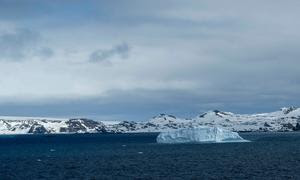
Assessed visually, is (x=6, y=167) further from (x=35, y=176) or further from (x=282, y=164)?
(x=282, y=164)

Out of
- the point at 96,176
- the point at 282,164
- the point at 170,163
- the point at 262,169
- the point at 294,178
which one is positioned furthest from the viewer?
the point at 170,163

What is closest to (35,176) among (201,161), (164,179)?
(164,179)

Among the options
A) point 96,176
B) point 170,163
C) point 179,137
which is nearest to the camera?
point 96,176

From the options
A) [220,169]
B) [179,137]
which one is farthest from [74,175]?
[179,137]

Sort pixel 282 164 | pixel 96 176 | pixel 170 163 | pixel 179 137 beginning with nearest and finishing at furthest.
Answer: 1. pixel 96 176
2. pixel 282 164
3. pixel 170 163
4. pixel 179 137

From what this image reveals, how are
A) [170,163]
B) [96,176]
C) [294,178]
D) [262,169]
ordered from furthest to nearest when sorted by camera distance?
1. [170,163]
2. [262,169]
3. [96,176]
4. [294,178]

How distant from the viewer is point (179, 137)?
19162cm

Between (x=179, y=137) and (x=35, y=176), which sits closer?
(x=35, y=176)

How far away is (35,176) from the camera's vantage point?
83.9 m

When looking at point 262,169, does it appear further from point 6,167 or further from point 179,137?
point 179,137

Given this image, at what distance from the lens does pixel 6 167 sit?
337 feet

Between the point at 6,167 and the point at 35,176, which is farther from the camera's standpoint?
the point at 6,167

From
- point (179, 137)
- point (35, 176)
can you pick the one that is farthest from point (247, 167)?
point (179, 137)

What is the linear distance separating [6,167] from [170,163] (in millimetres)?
27607
